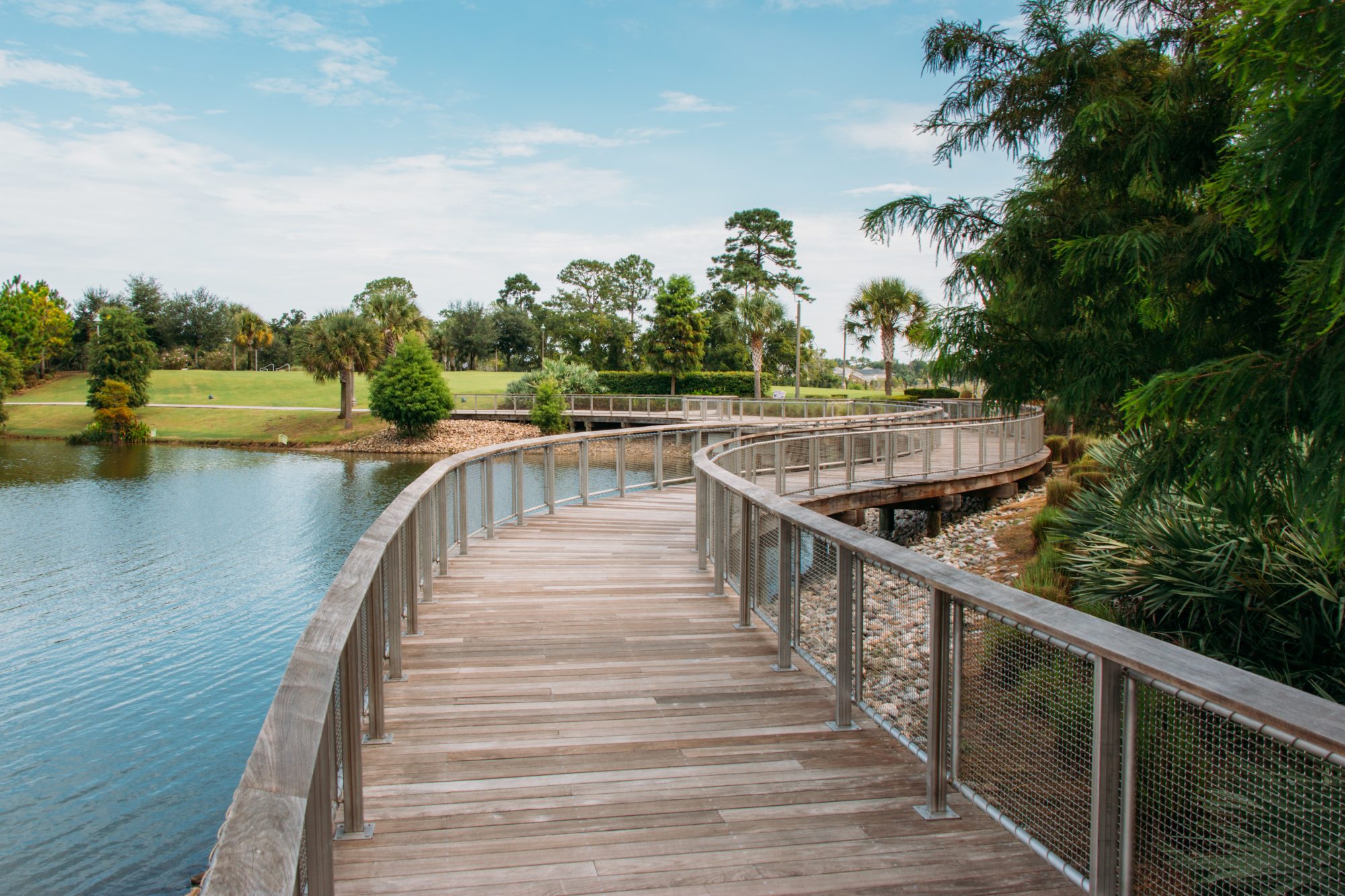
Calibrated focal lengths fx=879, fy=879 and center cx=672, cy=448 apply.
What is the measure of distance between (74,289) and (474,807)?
109 meters

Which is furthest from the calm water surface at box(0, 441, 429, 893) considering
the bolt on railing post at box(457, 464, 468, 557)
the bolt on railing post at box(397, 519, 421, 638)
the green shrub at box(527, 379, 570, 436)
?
the green shrub at box(527, 379, 570, 436)

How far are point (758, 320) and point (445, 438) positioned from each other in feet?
73.9

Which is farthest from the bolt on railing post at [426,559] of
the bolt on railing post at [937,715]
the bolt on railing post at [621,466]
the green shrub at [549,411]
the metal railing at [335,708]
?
the green shrub at [549,411]

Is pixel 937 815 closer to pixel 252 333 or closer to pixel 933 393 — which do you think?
pixel 933 393

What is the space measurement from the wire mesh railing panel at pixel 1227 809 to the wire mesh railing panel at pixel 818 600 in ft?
6.72

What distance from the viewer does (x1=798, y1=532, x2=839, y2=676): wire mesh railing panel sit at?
15.6ft

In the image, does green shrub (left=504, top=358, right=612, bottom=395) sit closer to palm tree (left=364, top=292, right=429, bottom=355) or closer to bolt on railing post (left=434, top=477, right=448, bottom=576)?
palm tree (left=364, top=292, right=429, bottom=355)

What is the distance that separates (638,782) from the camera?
3900mm

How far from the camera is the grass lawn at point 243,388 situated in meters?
69.8

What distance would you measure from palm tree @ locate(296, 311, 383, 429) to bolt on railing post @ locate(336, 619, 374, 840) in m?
54.4

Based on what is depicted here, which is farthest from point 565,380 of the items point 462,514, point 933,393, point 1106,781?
point 1106,781

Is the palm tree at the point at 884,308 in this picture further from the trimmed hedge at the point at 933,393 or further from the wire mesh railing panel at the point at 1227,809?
the wire mesh railing panel at the point at 1227,809

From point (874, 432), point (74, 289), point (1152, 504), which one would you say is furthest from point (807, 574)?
point (74, 289)

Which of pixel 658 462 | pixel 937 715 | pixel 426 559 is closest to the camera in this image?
pixel 937 715
